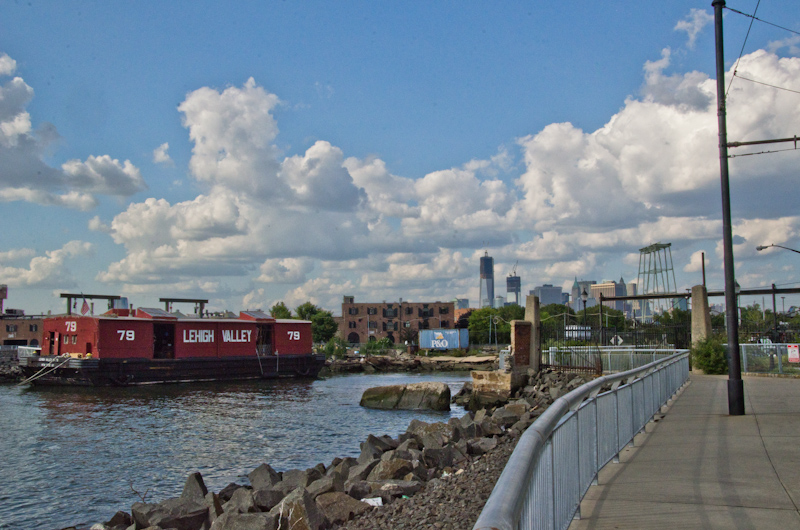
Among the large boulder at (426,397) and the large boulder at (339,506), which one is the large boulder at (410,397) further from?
the large boulder at (339,506)

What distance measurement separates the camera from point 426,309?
132 meters

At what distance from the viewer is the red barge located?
4450 centimetres

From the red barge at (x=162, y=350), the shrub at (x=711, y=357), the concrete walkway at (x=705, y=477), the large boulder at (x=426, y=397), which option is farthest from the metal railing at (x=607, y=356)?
the red barge at (x=162, y=350)

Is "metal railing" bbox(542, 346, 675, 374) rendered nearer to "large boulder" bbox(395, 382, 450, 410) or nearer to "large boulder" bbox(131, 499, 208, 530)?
"large boulder" bbox(395, 382, 450, 410)

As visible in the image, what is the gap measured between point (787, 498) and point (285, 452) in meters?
16.4

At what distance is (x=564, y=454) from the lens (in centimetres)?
488

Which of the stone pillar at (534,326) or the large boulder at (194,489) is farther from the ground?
the stone pillar at (534,326)

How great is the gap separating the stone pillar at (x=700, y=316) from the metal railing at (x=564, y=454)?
711 inches

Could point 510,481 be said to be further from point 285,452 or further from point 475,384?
point 475,384

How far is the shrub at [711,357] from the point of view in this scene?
2455cm

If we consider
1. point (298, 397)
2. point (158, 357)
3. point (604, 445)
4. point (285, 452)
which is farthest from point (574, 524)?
point (158, 357)

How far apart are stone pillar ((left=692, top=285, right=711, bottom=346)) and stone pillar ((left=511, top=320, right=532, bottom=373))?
7.19m

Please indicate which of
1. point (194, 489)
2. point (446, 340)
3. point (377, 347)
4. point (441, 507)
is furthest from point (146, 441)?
point (377, 347)

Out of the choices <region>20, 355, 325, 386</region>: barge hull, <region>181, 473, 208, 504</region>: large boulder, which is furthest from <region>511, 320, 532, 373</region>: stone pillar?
<region>20, 355, 325, 386</region>: barge hull
